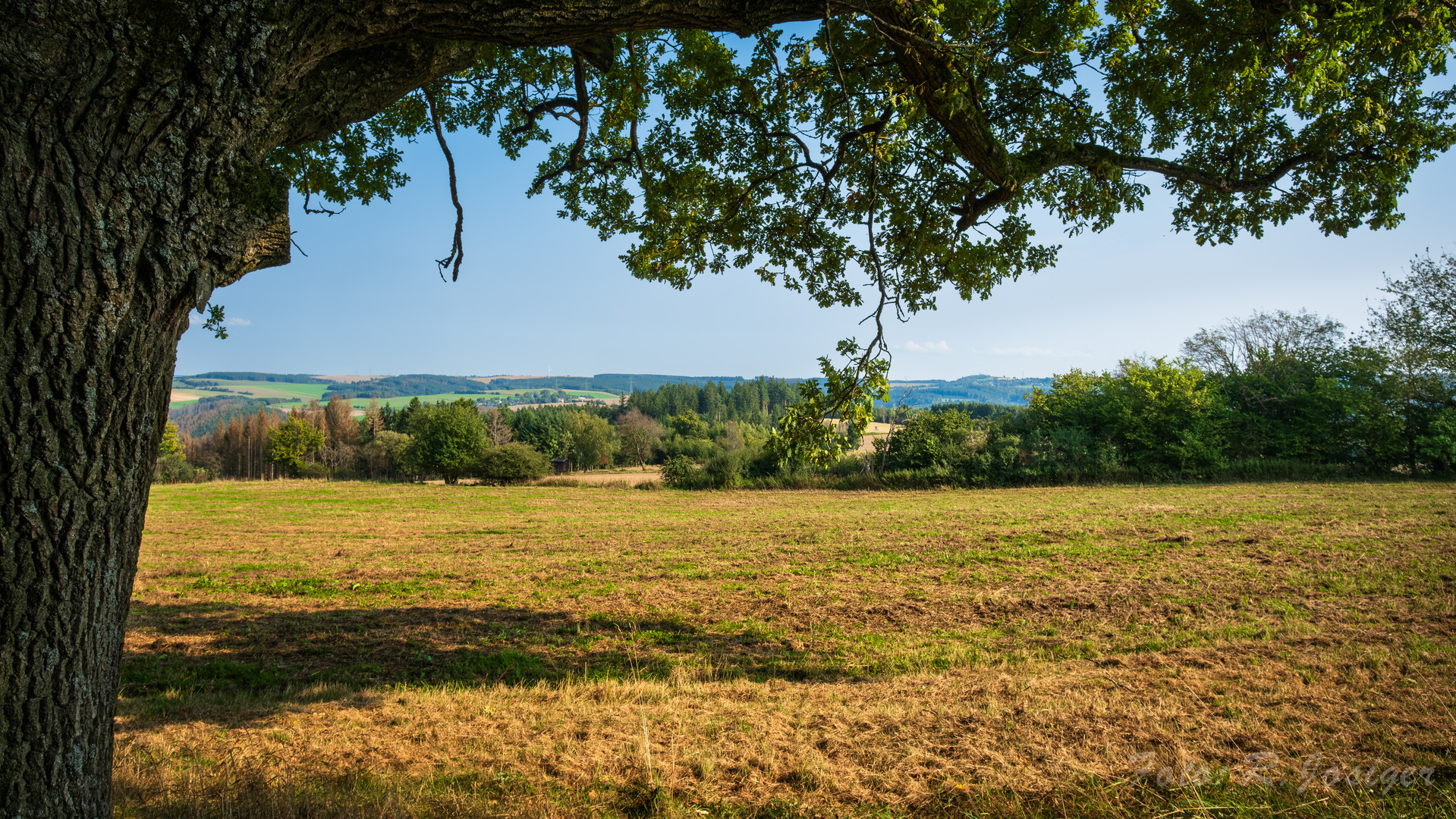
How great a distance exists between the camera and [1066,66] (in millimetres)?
6734

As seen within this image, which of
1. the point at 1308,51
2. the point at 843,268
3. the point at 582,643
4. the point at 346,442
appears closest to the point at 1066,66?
the point at 1308,51

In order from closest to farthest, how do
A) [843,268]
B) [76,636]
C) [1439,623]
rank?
[76,636], [1439,623], [843,268]

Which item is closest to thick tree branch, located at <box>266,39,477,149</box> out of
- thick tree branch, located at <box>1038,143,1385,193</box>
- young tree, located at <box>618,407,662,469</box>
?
thick tree branch, located at <box>1038,143,1385,193</box>

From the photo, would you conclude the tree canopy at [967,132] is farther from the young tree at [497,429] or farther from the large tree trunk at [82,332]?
the young tree at [497,429]

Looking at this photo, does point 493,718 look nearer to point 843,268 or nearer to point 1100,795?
point 1100,795

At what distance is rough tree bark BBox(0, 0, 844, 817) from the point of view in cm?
196

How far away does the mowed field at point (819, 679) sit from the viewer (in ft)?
11.3

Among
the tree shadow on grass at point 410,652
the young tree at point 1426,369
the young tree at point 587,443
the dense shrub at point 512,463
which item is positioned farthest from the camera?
the young tree at point 587,443

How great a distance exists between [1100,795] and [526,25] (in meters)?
4.96

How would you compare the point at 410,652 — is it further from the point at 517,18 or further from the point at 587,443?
the point at 587,443

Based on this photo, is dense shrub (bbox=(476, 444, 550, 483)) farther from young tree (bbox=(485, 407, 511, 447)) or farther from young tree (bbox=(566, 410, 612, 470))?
young tree (bbox=(566, 410, 612, 470))

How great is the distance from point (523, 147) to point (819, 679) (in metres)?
6.88

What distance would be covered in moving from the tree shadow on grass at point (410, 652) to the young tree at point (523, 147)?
8.90ft

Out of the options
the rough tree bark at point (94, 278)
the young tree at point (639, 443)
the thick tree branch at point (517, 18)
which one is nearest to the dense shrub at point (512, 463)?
the young tree at point (639, 443)
